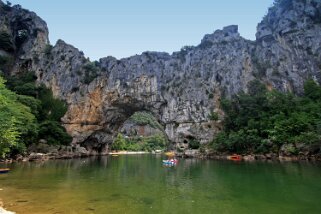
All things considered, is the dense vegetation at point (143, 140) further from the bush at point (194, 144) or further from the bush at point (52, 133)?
the bush at point (52, 133)

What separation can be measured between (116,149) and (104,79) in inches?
1087

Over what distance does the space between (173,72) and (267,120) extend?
18.4 m

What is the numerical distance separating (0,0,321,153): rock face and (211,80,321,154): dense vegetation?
151 inches

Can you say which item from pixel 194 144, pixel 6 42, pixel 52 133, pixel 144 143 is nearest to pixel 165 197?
pixel 52 133

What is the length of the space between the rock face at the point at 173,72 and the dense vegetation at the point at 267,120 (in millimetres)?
3830

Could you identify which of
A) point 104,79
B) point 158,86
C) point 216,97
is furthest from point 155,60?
point 216,97

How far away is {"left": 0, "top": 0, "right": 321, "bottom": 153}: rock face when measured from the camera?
140 feet

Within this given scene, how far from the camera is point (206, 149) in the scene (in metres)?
38.4

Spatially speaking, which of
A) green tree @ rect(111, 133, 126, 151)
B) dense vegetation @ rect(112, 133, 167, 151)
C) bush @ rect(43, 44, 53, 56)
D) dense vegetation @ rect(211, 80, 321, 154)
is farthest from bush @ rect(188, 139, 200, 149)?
dense vegetation @ rect(112, 133, 167, 151)

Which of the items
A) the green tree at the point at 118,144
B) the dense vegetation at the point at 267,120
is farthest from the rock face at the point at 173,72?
the green tree at the point at 118,144

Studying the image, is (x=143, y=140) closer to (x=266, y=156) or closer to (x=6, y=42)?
(x=6, y=42)

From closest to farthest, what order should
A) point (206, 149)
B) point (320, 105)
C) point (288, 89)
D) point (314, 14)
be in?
point (320, 105) → point (206, 149) → point (288, 89) → point (314, 14)

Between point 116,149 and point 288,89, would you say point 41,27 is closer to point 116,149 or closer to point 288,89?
point 116,149

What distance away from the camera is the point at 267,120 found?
33.8 metres
